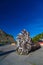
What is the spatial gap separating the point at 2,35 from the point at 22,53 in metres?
84.6

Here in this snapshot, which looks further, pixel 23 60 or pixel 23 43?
pixel 23 43

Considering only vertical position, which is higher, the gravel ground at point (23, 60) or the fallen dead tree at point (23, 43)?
the fallen dead tree at point (23, 43)

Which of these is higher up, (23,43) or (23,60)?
(23,43)

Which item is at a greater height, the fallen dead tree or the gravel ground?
the fallen dead tree

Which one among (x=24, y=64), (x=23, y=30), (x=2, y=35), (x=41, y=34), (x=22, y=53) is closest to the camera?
(x=24, y=64)

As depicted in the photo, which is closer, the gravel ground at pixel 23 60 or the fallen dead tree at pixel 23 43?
the gravel ground at pixel 23 60

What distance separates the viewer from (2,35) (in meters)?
96.6

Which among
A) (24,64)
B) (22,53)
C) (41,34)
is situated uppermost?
(41,34)

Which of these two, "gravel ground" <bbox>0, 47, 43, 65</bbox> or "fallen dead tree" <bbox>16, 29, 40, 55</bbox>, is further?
"fallen dead tree" <bbox>16, 29, 40, 55</bbox>

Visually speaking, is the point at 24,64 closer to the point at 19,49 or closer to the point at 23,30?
the point at 19,49

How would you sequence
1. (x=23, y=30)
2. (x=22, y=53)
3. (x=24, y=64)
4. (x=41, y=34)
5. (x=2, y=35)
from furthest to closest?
(x=2, y=35), (x=41, y=34), (x=23, y=30), (x=22, y=53), (x=24, y=64)

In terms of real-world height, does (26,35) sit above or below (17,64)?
above

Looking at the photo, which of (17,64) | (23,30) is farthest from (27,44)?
(17,64)

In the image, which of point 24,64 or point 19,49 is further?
point 19,49
